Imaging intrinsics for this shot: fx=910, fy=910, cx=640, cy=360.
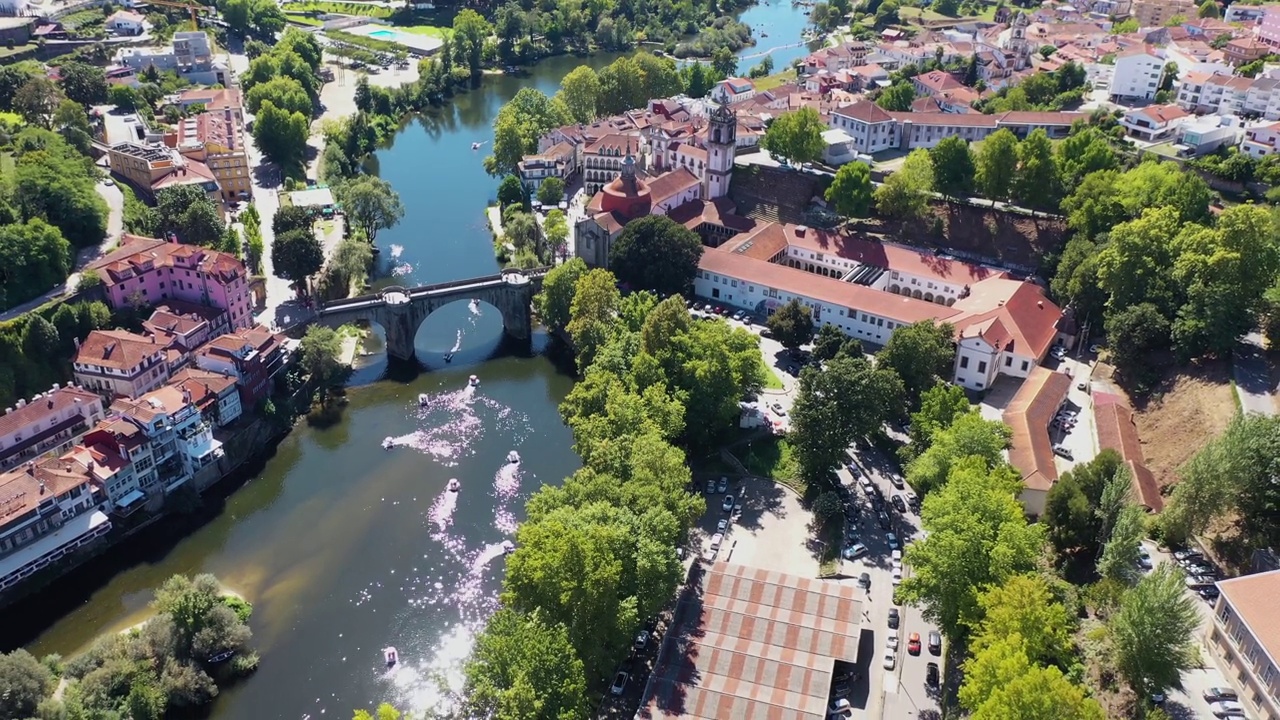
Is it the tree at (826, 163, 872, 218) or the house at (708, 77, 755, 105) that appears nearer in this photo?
the tree at (826, 163, 872, 218)

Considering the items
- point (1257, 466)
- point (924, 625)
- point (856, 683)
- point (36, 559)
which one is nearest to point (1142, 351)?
point (1257, 466)

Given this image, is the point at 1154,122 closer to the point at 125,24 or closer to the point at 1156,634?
the point at 1156,634

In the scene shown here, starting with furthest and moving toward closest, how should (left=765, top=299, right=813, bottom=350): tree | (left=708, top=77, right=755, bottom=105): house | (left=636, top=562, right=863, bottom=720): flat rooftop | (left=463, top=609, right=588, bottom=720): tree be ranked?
(left=708, top=77, right=755, bottom=105): house
(left=765, top=299, right=813, bottom=350): tree
(left=636, top=562, right=863, bottom=720): flat rooftop
(left=463, top=609, right=588, bottom=720): tree

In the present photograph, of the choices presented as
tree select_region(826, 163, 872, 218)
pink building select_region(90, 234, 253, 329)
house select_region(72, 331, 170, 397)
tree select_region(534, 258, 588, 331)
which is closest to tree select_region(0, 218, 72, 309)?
pink building select_region(90, 234, 253, 329)

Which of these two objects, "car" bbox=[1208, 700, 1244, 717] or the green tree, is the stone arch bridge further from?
"car" bbox=[1208, 700, 1244, 717]

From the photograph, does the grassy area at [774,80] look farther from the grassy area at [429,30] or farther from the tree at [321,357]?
the tree at [321,357]

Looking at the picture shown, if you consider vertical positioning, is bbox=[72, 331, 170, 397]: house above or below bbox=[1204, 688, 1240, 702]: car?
above

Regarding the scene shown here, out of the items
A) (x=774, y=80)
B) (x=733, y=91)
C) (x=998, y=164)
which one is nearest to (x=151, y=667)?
(x=998, y=164)
